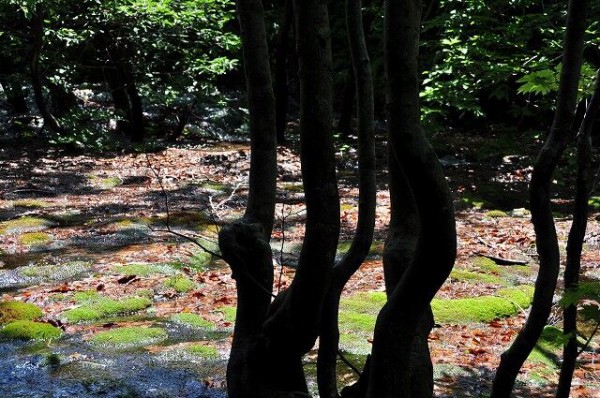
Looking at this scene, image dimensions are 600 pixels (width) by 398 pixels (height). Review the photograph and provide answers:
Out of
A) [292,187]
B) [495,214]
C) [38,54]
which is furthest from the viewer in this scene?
[38,54]

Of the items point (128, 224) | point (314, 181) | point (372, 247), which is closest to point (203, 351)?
point (314, 181)

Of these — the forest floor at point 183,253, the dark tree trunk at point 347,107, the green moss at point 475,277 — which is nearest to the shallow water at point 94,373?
the forest floor at point 183,253

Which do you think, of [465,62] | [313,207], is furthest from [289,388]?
[465,62]

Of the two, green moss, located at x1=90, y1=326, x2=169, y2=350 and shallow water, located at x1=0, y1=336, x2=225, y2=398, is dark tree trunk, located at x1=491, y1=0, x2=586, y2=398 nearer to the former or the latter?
shallow water, located at x1=0, y1=336, x2=225, y2=398

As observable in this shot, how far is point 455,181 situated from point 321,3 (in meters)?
12.8

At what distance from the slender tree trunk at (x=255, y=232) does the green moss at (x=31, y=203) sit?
886cm

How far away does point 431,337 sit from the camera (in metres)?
6.36

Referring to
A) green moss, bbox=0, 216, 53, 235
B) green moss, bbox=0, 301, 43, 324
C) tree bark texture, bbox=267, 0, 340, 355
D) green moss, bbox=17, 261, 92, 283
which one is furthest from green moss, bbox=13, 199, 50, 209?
tree bark texture, bbox=267, 0, 340, 355

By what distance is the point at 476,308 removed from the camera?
702cm

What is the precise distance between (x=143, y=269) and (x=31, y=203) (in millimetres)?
4678

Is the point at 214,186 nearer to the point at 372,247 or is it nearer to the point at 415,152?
the point at 372,247

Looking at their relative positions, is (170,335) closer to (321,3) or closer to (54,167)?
(321,3)

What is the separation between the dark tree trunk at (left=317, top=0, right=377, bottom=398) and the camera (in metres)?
3.57

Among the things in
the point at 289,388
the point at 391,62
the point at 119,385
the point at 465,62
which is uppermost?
the point at 465,62
